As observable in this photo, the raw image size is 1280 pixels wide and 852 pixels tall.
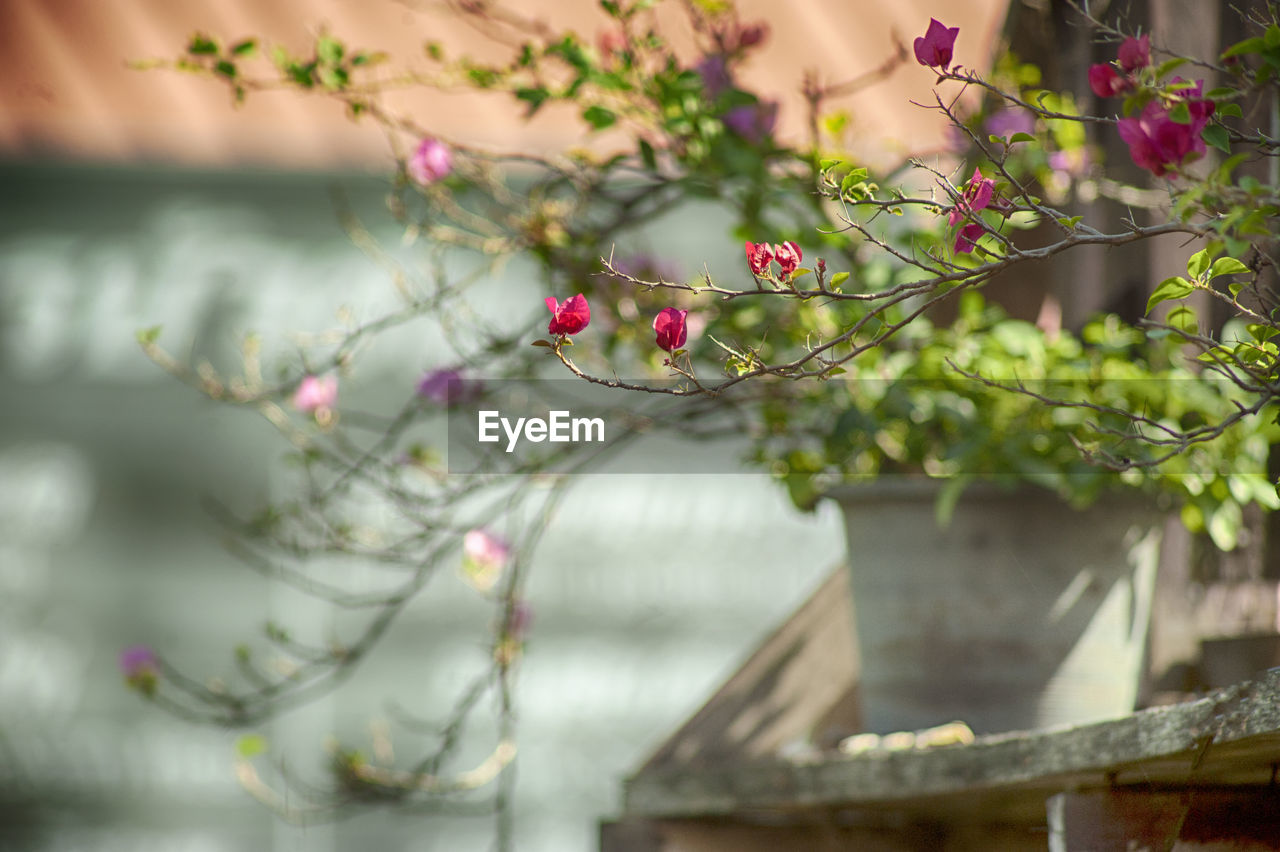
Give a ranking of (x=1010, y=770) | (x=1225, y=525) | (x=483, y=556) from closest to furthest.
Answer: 1. (x=1010, y=770)
2. (x=1225, y=525)
3. (x=483, y=556)

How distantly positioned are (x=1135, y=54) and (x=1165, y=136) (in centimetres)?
7

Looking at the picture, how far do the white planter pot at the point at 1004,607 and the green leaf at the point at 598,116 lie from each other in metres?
0.41

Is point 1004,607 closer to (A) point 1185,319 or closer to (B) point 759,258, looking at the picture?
(A) point 1185,319

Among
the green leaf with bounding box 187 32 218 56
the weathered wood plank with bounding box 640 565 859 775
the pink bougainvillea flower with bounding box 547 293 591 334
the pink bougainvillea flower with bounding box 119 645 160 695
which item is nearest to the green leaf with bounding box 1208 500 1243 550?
the weathered wood plank with bounding box 640 565 859 775

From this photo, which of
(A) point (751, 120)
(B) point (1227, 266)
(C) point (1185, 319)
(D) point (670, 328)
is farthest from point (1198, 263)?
(A) point (751, 120)

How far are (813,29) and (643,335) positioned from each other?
151cm

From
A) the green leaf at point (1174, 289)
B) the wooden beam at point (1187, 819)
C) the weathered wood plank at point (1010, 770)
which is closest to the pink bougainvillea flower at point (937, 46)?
the green leaf at point (1174, 289)

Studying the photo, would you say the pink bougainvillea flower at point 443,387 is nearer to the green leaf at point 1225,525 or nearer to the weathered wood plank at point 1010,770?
the weathered wood plank at point 1010,770

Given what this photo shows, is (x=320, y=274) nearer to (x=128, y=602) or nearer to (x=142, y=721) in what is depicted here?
(x=128, y=602)

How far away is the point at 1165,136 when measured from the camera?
0.44m

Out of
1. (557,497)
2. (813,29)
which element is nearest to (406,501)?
(557,497)

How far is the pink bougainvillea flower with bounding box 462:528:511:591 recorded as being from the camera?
4.42ft

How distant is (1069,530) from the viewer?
0.91 meters

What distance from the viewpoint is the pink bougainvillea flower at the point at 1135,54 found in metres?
0.48
